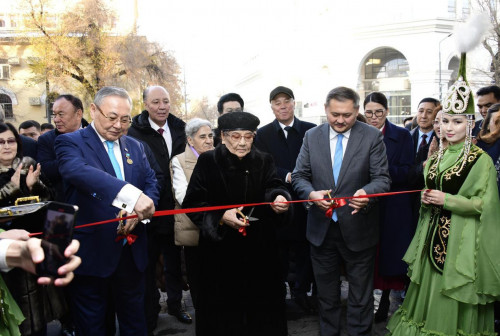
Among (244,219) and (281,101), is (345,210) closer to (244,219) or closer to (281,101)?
(244,219)

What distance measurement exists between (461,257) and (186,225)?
98.9 inches

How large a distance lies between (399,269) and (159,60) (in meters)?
23.5

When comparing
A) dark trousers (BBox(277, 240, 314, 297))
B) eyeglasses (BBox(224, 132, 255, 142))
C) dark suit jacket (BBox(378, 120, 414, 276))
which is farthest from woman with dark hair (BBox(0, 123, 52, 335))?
dark suit jacket (BBox(378, 120, 414, 276))

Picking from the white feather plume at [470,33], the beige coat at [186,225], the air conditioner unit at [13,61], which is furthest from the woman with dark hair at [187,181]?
the air conditioner unit at [13,61]

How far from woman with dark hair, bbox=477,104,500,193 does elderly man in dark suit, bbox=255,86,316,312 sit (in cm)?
195

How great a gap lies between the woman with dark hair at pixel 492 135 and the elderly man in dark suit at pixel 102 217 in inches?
133

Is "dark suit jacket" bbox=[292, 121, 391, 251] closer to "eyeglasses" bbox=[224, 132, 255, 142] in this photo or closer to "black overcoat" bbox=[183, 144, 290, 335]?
"black overcoat" bbox=[183, 144, 290, 335]

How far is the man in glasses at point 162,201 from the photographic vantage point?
4.62 meters

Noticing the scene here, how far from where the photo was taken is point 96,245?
3211mm

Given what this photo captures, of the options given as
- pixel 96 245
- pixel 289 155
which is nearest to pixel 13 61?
pixel 289 155

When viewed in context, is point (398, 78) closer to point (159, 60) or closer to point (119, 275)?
point (159, 60)

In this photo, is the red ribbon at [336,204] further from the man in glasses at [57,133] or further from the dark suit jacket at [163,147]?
the man in glasses at [57,133]

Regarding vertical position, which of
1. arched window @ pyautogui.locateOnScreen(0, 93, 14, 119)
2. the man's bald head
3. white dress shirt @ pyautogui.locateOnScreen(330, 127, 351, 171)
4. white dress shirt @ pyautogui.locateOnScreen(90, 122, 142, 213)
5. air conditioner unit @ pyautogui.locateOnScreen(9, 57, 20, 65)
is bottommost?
white dress shirt @ pyautogui.locateOnScreen(90, 122, 142, 213)

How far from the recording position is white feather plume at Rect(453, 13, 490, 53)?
12.1ft
